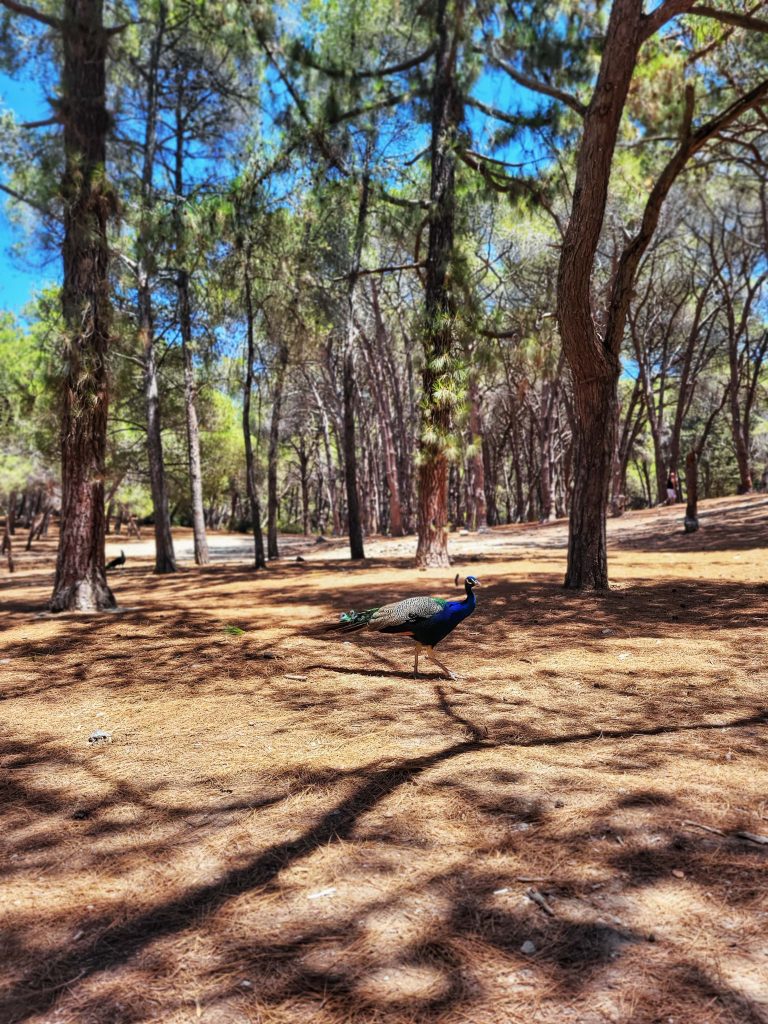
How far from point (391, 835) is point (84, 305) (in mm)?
8003

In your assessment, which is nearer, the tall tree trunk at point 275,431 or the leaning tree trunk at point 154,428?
the leaning tree trunk at point 154,428

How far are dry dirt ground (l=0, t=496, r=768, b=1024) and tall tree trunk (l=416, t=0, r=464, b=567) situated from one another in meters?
6.59

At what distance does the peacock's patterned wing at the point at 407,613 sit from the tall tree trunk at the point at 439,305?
7.48 metres

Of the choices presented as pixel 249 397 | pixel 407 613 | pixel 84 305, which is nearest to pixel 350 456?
pixel 249 397

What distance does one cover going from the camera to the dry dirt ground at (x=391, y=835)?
183 cm

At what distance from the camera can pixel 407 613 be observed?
4.73 meters

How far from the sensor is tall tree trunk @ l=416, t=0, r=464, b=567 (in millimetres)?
12000

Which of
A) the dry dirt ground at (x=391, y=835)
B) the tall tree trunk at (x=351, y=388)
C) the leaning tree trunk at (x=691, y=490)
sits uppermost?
the tall tree trunk at (x=351, y=388)

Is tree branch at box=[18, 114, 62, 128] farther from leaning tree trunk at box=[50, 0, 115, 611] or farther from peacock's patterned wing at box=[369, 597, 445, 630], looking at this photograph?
peacock's patterned wing at box=[369, 597, 445, 630]

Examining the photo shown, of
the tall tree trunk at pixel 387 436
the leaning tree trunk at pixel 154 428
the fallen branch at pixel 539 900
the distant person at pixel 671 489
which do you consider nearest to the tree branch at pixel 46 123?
the leaning tree trunk at pixel 154 428

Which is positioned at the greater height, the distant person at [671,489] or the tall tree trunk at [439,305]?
the tall tree trunk at [439,305]

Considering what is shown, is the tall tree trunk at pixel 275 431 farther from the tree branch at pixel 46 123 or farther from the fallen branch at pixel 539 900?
the fallen branch at pixel 539 900

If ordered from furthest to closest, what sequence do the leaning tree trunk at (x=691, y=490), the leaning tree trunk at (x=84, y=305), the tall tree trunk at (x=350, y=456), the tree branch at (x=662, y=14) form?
the tall tree trunk at (x=350, y=456) < the leaning tree trunk at (x=691, y=490) < the leaning tree trunk at (x=84, y=305) < the tree branch at (x=662, y=14)

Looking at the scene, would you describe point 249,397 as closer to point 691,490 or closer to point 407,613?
point 691,490
